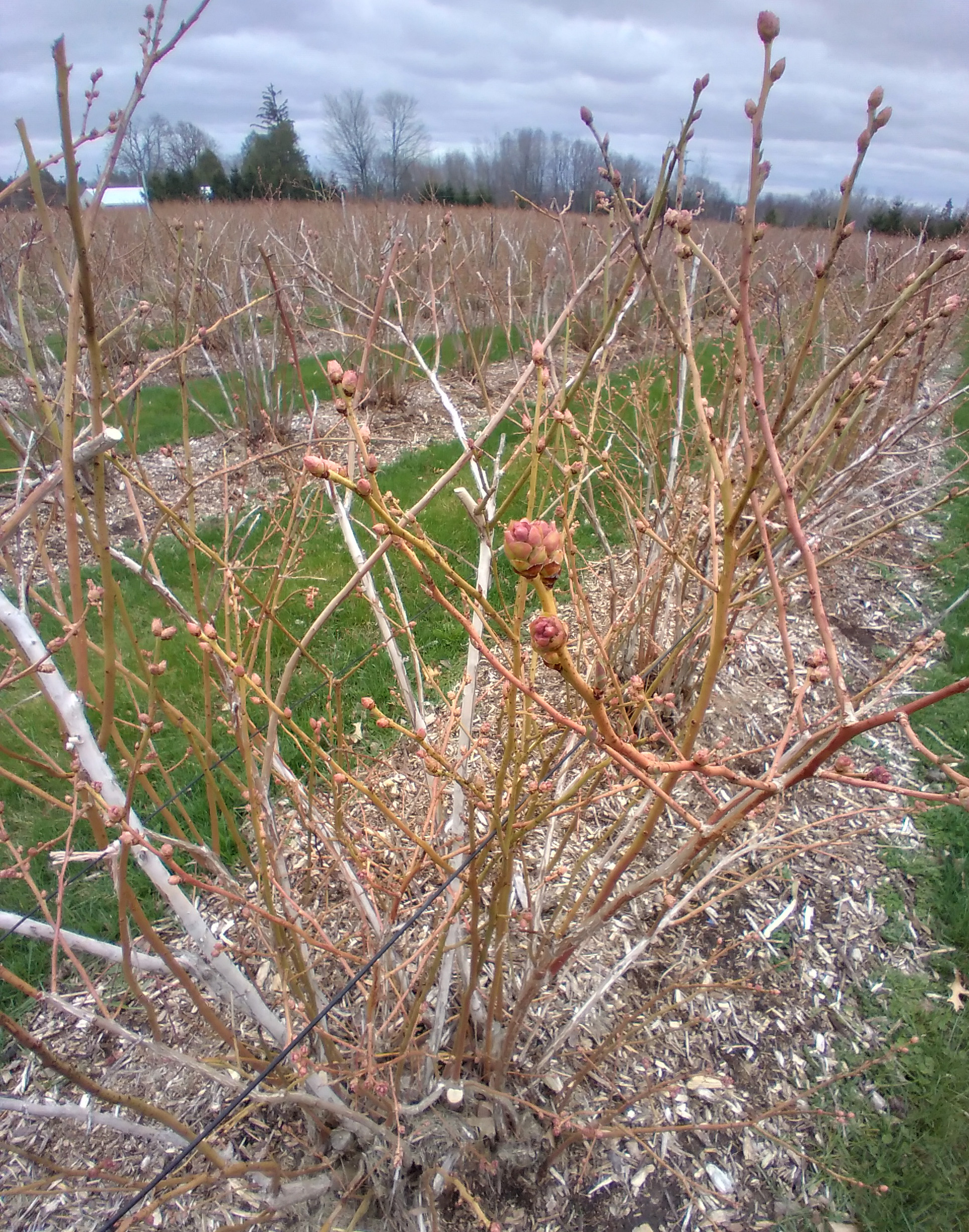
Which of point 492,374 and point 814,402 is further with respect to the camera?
point 492,374

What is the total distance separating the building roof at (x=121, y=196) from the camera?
146 centimetres

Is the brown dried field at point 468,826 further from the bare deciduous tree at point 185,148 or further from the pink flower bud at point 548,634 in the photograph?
the bare deciduous tree at point 185,148

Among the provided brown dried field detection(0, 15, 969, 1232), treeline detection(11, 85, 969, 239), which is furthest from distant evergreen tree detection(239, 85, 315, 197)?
brown dried field detection(0, 15, 969, 1232)

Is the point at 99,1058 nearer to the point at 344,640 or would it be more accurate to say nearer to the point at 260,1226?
the point at 260,1226

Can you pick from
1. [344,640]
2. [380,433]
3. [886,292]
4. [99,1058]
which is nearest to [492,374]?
[380,433]

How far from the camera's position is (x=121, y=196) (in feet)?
31.8

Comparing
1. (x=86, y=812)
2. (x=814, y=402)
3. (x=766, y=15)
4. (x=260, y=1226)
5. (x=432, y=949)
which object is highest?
(x=766, y=15)

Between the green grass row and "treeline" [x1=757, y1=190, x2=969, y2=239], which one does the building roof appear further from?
"treeline" [x1=757, y1=190, x2=969, y2=239]

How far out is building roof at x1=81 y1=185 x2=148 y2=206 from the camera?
4.77 feet

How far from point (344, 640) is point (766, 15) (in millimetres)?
3787

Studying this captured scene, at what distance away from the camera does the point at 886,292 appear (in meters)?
6.12

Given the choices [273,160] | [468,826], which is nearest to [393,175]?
[273,160]

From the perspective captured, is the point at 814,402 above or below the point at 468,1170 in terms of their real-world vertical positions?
above

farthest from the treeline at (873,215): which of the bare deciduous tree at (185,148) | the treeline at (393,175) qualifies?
the bare deciduous tree at (185,148)
